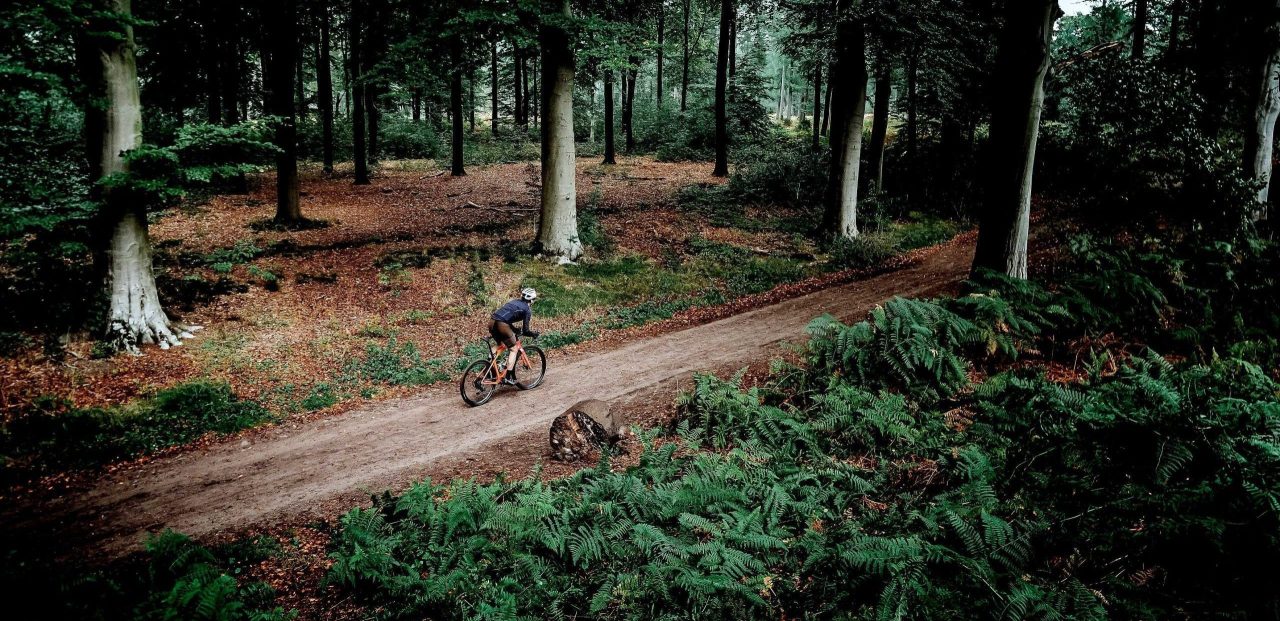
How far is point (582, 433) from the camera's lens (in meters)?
8.48

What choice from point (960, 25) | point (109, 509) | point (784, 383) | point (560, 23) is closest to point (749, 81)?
point (960, 25)

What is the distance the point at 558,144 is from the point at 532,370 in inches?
297

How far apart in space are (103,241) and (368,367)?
204 inches

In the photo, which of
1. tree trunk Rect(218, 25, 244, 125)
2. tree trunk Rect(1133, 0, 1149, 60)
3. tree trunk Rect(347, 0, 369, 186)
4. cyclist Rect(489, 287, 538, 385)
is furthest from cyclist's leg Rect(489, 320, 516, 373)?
tree trunk Rect(1133, 0, 1149, 60)

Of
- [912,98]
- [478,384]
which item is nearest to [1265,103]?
[912,98]

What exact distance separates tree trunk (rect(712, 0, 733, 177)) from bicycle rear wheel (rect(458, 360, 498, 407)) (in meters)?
22.2

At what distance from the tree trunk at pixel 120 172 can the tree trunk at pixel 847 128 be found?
16.5 metres

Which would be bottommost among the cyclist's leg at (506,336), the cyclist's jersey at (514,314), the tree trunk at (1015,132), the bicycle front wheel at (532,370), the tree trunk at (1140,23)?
the bicycle front wheel at (532,370)

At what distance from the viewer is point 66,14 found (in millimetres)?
8383

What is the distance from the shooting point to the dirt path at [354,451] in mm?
7344

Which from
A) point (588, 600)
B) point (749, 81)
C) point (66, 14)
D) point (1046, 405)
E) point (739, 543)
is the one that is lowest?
point (588, 600)

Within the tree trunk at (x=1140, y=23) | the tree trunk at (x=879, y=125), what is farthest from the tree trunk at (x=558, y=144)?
the tree trunk at (x=1140, y=23)

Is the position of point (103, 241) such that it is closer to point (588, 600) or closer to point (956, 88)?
point (588, 600)

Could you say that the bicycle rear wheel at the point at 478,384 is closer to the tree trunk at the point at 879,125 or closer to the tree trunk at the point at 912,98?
the tree trunk at the point at 879,125
